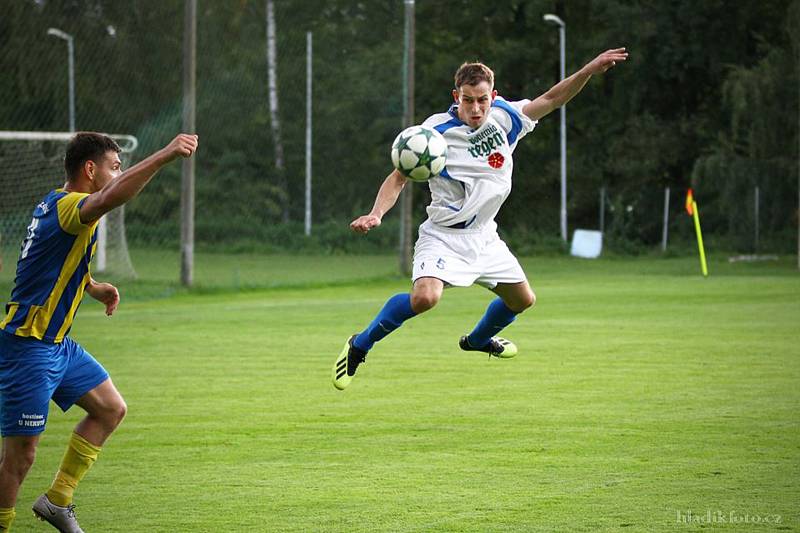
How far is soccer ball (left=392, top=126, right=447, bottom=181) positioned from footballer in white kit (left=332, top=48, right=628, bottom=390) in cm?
23

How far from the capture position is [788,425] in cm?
911

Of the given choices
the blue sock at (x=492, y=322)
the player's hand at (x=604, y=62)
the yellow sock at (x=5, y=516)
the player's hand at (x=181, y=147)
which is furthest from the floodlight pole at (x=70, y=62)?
the player's hand at (x=181, y=147)

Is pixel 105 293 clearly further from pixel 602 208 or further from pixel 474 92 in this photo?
pixel 602 208

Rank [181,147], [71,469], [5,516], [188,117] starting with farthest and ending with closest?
[188,117], [71,469], [5,516], [181,147]

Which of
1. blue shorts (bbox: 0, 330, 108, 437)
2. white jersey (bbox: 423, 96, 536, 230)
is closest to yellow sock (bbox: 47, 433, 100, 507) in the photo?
blue shorts (bbox: 0, 330, 108, 437)

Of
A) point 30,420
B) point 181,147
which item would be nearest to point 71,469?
point 30,420

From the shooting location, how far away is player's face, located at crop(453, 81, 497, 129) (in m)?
8.38

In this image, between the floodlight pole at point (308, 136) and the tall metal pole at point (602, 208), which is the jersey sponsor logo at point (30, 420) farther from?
the tall metal pole at point (602, 208)

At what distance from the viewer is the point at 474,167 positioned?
8.66m

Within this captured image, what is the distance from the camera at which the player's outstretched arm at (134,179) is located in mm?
5469

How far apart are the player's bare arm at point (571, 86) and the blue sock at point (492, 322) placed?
4.77 ft

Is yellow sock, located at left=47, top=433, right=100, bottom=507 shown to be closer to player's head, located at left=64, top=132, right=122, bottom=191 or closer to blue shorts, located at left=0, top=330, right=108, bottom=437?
blue shorts, located at left=0, top=330, right=108, bottom=437

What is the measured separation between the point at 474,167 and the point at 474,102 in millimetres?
486

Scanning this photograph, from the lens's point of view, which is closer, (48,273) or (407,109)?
(48,273)
